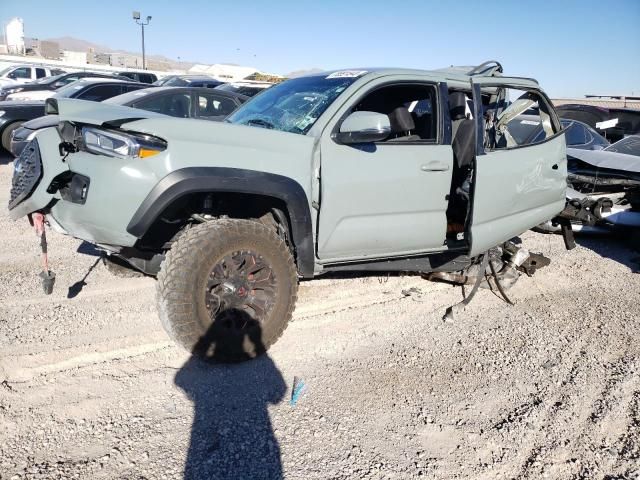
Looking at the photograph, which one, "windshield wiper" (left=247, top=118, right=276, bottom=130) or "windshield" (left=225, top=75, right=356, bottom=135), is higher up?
"windshield" (left=225, top=75, right=356, bottom=135)

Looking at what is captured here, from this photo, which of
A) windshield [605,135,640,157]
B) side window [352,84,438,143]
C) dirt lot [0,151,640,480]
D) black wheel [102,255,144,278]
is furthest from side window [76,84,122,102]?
windshield [605,135,640,157]

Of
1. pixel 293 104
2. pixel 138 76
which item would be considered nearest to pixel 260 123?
pixel 293 104

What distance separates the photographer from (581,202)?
241 inches

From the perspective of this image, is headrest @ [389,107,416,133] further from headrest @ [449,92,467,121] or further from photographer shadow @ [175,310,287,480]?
photographer shadow @ [175,310,287,480]

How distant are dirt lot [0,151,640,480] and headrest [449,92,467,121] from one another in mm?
1695

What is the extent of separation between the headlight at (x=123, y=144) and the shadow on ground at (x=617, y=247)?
5.45m

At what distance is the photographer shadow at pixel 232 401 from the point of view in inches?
93.1

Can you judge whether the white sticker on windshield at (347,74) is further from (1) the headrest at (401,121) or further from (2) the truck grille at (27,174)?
(2) the truck grille at (27,174)

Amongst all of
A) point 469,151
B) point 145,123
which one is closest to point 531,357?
point 469,151

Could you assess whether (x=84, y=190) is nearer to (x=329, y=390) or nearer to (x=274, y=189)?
(x=274, y=189)

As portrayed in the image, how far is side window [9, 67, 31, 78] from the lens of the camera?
1973cm

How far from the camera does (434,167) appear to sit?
3703 millimetres

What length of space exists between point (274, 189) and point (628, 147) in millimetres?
6764

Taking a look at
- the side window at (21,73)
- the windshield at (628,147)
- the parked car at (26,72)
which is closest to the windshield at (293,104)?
the windshield at (628,147)
